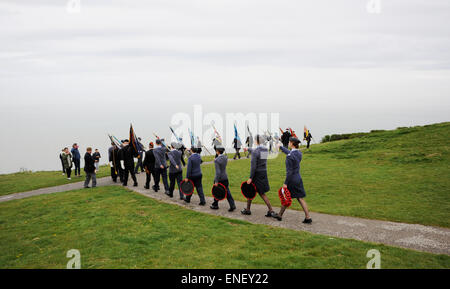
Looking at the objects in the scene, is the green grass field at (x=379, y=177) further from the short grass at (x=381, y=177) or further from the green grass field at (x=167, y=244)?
the green grass field at (x=167, y=244)

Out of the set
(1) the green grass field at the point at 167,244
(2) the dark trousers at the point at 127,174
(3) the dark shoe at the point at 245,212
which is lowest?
(1) the green grass field at the point at 167,244

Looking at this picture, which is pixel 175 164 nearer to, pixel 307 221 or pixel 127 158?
pixel 127 158

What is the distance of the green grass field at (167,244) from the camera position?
22.4 ft

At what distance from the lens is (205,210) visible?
38.9ft

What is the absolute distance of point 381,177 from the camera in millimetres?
17688

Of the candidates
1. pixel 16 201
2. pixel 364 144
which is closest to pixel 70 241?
pixel 16 201

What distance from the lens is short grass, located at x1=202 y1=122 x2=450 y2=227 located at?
11422 millimetres

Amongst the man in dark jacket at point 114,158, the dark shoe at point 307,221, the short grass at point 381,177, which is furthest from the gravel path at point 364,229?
the man in dark jacket at point 114,158

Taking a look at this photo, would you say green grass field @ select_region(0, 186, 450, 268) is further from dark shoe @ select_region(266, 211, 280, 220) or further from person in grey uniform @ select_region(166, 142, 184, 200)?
person in grey uniform @ select_region(166, 142, 184, 200)

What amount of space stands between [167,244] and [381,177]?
1427 centimetres

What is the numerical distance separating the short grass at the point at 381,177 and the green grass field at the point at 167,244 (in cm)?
368

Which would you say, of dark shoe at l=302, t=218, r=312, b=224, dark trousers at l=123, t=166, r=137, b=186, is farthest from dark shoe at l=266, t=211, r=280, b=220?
dark trousers at l=123, t=166, r=137, b=186

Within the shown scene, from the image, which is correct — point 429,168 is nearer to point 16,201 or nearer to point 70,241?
point 70,241

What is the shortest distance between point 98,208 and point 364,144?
24472 millimetres
